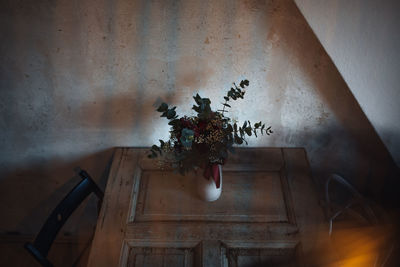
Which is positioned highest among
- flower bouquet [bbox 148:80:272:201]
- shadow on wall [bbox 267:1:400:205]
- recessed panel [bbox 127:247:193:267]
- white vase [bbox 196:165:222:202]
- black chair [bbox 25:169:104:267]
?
shadow on wall [bbox 267:1:400:205]

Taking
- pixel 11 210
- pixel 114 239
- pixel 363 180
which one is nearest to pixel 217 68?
pixel 114 239

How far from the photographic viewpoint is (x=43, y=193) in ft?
7.06

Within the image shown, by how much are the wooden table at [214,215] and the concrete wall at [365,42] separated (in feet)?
1.71

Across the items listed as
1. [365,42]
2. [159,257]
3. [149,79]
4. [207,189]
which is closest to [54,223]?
[159,257]

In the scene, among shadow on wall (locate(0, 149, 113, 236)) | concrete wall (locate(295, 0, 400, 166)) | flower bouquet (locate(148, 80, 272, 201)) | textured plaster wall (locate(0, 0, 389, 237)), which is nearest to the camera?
concrete wall (locate(295, 0, 400, 166))

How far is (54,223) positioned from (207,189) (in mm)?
744

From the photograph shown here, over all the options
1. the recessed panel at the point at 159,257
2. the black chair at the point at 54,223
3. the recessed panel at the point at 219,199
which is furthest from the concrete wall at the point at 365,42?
the black chair at the point at 54,223

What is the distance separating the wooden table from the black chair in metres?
0.14

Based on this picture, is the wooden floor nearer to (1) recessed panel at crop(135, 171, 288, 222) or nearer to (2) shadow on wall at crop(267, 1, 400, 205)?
(1) recessed panel at crop(135, 171, 288, 222)

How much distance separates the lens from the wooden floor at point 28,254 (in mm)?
2342

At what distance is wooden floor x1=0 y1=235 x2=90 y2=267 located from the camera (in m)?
2.34

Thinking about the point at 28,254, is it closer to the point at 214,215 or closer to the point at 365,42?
the point at 214,215

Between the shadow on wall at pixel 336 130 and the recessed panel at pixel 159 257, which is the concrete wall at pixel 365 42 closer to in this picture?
the shadow on wall at pixel 336 130

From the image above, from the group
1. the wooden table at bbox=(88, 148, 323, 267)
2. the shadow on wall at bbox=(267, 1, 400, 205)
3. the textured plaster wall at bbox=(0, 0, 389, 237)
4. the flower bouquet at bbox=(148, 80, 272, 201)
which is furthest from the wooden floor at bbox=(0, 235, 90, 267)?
the shadow on wall at bbox=(267, 1, 400, 205)
